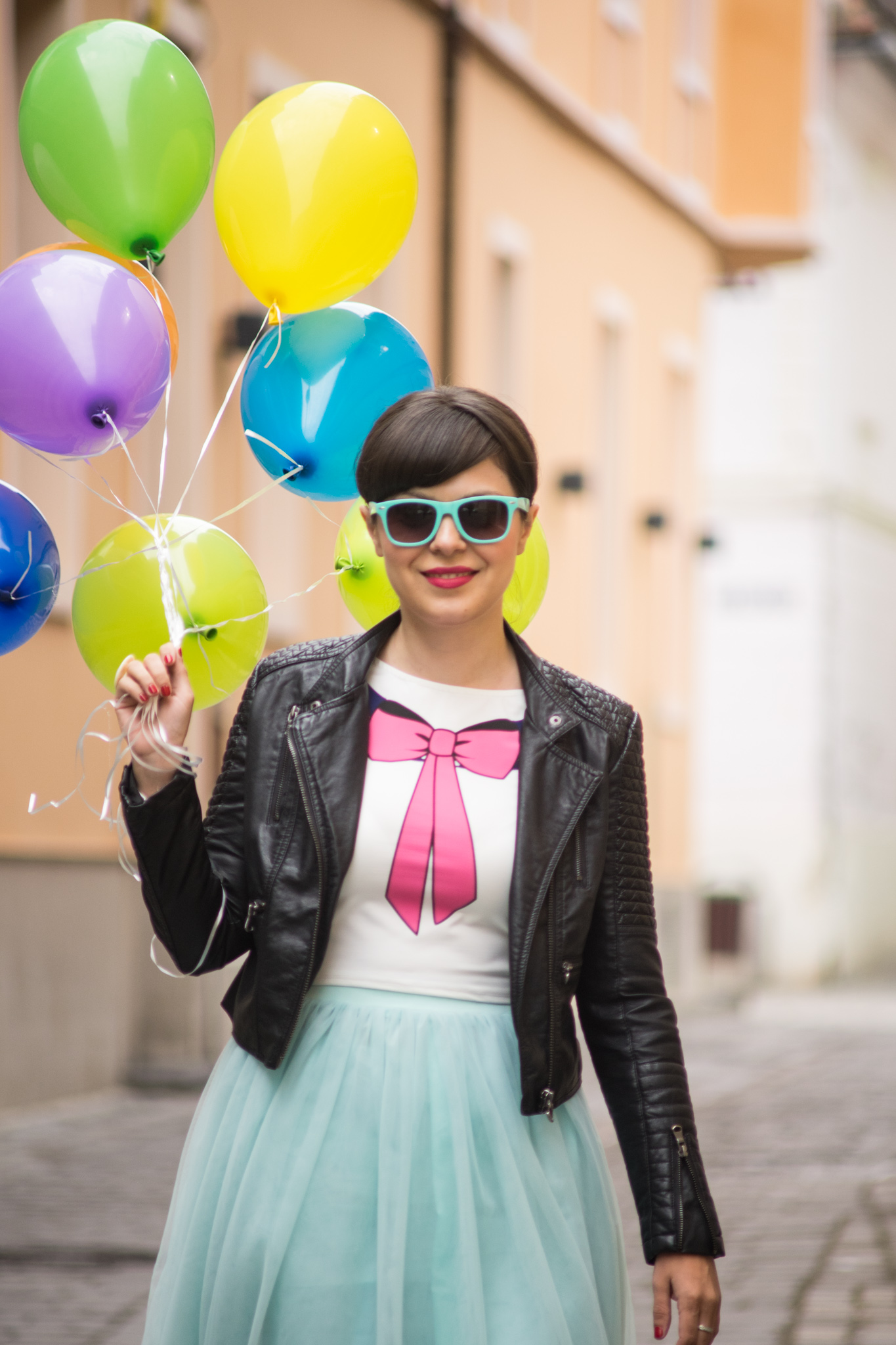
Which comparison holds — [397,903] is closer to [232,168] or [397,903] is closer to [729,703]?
[232,168]

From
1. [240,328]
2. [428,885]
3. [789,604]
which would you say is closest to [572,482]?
[240,328]

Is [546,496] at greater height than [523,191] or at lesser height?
lesser

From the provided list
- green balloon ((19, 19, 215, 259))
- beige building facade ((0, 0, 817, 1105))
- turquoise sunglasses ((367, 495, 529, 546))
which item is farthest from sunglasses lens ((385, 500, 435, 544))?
beige building facade ((0, 0, 817, 1105))

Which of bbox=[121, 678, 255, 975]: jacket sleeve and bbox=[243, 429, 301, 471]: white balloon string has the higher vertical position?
bbox=[243, 429, 301, 471]: white balloon string

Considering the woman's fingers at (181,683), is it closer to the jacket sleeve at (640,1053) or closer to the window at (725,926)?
the jacket sleeve at (640,1053)

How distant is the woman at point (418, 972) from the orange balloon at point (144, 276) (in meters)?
0.68

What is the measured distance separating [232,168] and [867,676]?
22.8m

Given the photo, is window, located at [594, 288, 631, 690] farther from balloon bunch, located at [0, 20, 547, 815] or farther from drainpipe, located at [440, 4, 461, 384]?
balloon bunch, located at [0, 20, 547, 815]

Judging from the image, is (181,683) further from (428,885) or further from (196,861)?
(428,885)

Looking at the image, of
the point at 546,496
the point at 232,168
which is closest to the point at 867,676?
Answer: the point at 546,496

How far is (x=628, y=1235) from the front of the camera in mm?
7000

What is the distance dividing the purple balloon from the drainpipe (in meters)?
10.2

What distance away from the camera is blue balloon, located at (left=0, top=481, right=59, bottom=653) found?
3168mm

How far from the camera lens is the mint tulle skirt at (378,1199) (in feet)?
8.68
